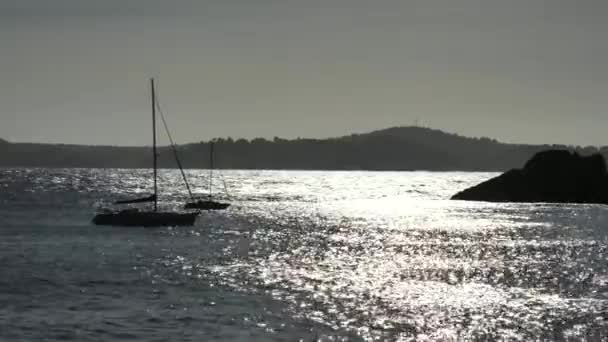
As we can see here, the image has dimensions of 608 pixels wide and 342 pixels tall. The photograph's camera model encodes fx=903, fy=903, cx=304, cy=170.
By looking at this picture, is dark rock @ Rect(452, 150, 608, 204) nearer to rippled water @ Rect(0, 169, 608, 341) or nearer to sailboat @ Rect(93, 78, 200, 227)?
rippled water @ Rect(0, 169, 608, 341)

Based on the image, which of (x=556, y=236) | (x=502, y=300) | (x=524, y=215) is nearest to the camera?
(x=502, y=300)

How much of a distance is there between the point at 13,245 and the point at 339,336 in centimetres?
4622

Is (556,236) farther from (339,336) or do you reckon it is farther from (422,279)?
(339,336)

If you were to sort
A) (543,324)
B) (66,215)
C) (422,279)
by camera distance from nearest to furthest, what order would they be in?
(543,324)
(422,279)
(66,215)

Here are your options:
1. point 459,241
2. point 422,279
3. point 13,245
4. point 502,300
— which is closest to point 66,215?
point 13,245

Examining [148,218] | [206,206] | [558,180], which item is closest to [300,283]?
[148,218]

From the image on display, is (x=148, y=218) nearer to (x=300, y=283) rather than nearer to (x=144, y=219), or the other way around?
(x=144, y=219)

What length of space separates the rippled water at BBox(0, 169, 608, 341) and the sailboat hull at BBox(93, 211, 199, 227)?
4.01ft

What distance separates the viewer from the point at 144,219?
91.1m

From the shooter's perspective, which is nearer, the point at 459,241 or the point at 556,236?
the point at 459,241

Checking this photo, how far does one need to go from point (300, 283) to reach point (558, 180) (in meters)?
130

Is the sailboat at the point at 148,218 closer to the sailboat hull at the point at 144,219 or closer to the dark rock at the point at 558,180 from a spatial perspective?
the sailboat hull at the point at 144,219

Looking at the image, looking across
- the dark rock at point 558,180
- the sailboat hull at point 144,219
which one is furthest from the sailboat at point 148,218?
the dark rock at point 558,180

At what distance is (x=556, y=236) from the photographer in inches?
3620
